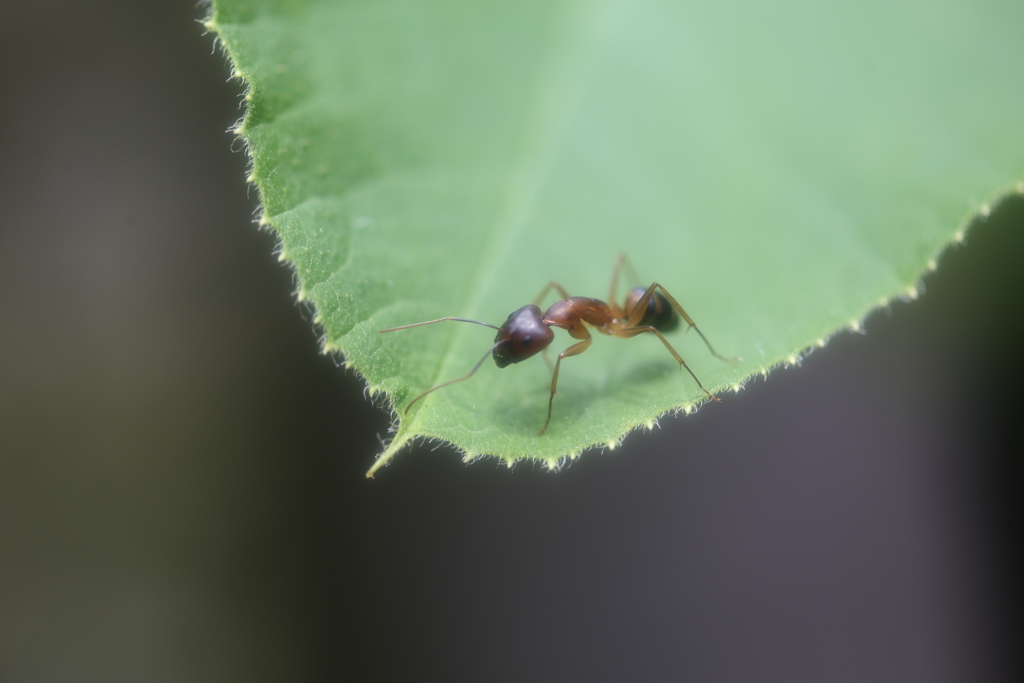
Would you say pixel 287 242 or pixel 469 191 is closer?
pixel 287 242

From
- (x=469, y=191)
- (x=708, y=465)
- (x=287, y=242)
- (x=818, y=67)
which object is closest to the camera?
(x=287, y=242)

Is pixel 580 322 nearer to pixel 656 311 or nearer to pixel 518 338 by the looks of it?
pixel 656 311

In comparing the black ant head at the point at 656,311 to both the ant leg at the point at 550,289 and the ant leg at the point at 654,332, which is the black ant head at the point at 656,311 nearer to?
the ant leg at the point at 654,332

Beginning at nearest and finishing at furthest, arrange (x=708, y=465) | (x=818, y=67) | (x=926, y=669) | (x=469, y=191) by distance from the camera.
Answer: (x=469, y=191), (x=818, y=67), (x=926, y=669), (x=708, y=465)

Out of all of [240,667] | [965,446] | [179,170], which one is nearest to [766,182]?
[965,446]

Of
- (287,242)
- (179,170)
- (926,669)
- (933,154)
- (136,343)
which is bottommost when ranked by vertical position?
(926,669)

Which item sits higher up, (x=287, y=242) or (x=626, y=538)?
(x=287, y=242)

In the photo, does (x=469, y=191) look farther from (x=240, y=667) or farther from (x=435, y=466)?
(x=240, y=667)

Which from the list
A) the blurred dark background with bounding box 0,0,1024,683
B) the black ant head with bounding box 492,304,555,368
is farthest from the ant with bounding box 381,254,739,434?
the blurred dark background with bounding box 0,0,1024,683
